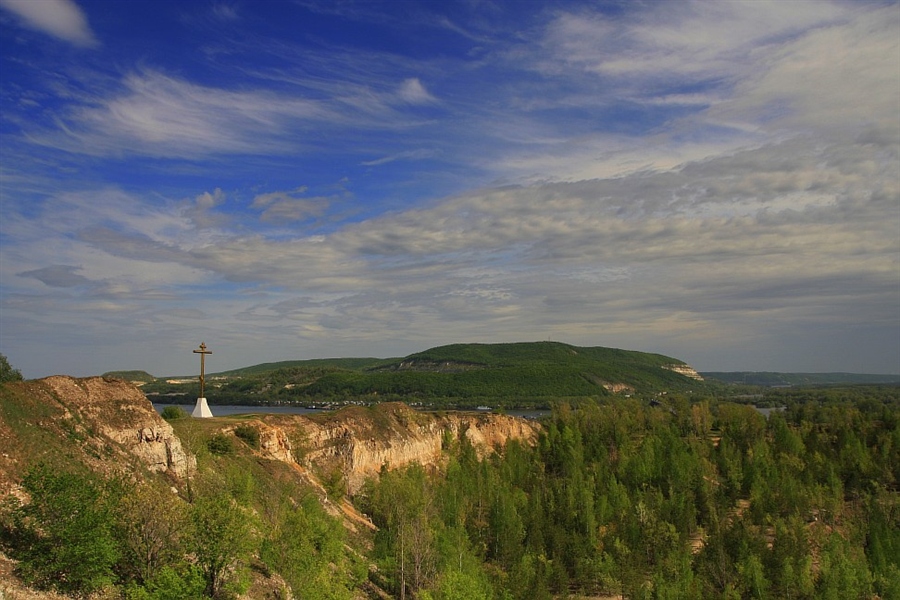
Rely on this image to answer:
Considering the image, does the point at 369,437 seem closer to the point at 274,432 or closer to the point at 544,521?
the point at 274,432

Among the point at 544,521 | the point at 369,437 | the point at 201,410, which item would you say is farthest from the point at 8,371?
the point at 544,521

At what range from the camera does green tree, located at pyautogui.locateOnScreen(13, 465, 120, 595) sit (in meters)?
24.3

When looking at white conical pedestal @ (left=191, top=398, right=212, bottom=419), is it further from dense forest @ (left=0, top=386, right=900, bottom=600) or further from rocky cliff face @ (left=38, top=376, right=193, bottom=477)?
rocky cliff face @ (left=38, top=376, right=193, bottom=477)

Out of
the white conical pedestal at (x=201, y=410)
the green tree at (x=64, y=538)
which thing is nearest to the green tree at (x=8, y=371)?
the white conical pedestal at (x=201, y=410)

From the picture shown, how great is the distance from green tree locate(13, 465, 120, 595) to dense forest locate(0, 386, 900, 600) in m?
0.08

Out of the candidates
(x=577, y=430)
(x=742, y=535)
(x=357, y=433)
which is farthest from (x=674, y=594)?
(x=577, y=430)

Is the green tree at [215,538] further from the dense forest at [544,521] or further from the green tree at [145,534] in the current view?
the green tree at [145,534]

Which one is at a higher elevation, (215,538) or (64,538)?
(64,538)

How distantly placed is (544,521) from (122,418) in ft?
156

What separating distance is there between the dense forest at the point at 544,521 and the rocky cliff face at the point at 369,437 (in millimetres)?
3236

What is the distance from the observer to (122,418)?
39688 mm

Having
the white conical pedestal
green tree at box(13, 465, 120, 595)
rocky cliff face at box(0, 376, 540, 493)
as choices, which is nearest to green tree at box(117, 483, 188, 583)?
green tree at box(13, 465, 120, 595)

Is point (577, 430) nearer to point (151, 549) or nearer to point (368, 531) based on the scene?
point (368, 531)

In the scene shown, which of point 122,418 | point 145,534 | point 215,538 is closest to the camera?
point 145,534
